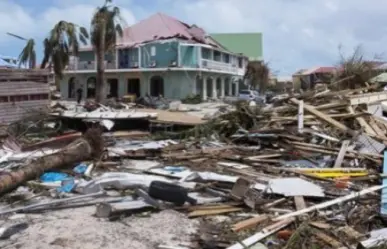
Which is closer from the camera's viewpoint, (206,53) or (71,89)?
(206,53)

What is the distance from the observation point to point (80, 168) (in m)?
9.53

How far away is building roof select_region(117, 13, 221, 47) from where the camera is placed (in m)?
46.8

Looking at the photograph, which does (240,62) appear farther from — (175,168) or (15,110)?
(175,168)

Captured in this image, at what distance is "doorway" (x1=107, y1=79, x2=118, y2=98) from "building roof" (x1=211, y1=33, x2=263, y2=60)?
20.2 metres

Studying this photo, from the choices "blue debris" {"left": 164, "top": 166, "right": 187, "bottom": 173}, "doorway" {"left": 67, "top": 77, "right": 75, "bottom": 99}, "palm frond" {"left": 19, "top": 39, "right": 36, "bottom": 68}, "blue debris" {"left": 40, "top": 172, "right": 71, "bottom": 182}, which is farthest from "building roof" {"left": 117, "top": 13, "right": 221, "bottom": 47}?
"blue debris" {"left": 40, "top": 172, "right": 71, "bottom": 182}

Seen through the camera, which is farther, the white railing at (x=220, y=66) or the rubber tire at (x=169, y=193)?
the white railing at (x=220, y=66)

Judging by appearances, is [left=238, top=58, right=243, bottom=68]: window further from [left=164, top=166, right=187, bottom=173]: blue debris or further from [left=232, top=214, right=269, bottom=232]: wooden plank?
[left=232, top=214, right=269, bottom=232]: wooden plank

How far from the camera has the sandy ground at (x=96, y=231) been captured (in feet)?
18.2

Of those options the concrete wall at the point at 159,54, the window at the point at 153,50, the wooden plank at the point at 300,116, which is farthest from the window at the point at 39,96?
the window at the point at 153,50

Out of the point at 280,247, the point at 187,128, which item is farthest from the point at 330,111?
the point at 280,247

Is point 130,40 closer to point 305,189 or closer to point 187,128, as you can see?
point 187,128

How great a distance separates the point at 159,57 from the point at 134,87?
14.1 feet

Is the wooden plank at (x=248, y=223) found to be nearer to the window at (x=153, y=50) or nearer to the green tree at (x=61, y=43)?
the green tree at (x=61, y=43)

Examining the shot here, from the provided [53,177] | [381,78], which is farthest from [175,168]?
[381,78]
